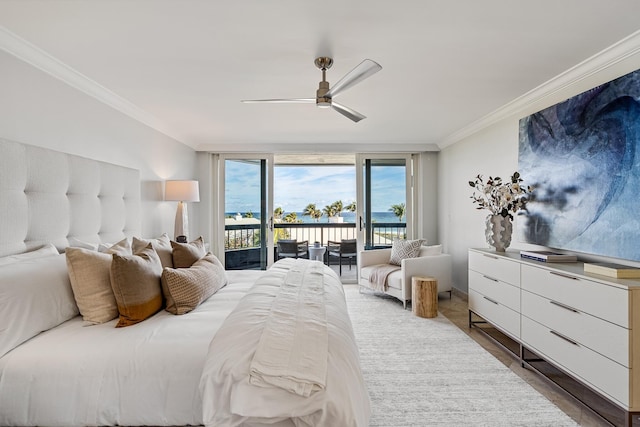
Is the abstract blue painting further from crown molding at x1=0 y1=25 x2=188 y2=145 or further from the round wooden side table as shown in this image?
crown molding at x1=0 y1=25 x2=188 y2=145

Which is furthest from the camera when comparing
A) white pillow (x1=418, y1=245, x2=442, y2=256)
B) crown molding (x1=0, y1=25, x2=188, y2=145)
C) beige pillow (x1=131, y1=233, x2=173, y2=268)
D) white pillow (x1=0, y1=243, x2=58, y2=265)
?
white pillow (x1=418, y1=245, x2=442, y2=256)

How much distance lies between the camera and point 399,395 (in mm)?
2227

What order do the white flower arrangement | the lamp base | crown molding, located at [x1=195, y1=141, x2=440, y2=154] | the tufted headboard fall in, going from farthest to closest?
crown molding, located at [x1=195, y1=141, x2=440, y2=154], the lamp base, the white flower arrangement, the tufted headboard

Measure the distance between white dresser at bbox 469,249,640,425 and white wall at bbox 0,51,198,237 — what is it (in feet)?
12.2

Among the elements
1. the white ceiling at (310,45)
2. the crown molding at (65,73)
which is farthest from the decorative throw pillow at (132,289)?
the crown molding at (65,73)

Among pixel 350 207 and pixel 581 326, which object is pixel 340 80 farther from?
pixel 350 207

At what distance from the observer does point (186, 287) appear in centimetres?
206

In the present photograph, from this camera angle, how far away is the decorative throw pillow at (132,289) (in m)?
1.82

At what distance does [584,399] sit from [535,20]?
94.9 inches

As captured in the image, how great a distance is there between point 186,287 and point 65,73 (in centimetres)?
198

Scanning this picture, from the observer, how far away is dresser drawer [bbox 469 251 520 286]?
2.78 meters

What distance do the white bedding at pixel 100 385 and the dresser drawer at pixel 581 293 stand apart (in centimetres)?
217

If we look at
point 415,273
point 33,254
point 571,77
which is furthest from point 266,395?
point 415,273

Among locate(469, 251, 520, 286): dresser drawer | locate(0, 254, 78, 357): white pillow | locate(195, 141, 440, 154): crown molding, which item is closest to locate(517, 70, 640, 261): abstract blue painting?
locate(469, 251, 520, 286): dresser drawer
